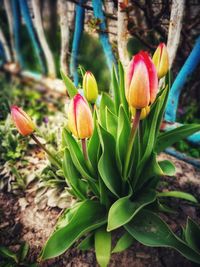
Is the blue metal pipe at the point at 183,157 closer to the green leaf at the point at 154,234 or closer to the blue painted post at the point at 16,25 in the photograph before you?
the green leaf at the point at 154,234

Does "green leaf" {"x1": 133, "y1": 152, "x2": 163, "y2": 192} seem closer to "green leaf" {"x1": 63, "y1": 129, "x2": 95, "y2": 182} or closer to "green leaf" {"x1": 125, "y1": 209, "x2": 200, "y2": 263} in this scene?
"green leaf" {"x1": 125, "y1": 209, "x2": 200, "y2": 263}

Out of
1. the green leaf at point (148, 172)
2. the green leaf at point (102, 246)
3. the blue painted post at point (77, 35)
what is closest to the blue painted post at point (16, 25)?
the blue painted post at point (77, 35)

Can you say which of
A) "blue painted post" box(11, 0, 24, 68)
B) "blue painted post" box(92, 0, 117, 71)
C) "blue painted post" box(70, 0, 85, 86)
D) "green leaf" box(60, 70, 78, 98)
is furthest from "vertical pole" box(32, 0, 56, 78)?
"green leaf" box(60, 70, 78, 98)

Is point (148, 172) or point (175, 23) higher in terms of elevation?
point (175, 23)

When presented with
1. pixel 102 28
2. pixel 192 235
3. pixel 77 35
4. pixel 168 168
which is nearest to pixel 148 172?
pixel 168 168

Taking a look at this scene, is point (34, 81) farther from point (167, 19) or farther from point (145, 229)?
point (145, 229)

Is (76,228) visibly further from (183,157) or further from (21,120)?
(183,157)

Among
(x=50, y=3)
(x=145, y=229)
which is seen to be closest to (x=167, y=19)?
(x=145, y=229)
